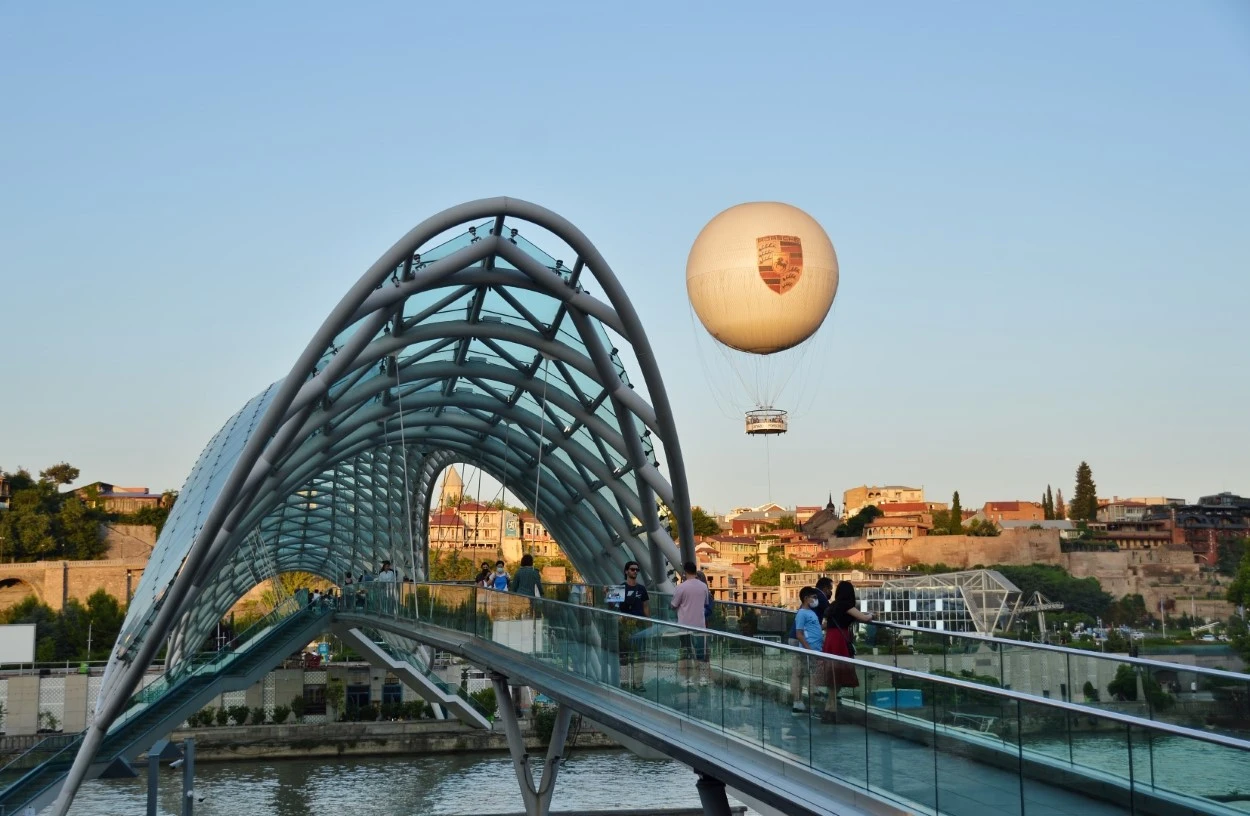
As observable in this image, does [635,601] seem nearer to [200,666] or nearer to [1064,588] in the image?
[200,666]

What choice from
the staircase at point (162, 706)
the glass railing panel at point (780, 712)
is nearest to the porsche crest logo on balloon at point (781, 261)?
the staircase at point (162, 706)

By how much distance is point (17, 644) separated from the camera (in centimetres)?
9162

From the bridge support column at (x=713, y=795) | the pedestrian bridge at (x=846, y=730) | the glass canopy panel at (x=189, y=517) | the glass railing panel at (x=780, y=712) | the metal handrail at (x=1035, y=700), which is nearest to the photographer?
the metal handrail at (x=1035, y=700)

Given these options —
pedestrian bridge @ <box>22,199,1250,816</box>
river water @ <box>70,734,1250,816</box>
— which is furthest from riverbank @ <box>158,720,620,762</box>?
pedestrian bridge @ <box>22,199,1250,816</box>

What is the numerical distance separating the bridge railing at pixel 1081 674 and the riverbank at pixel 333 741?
53700 millimetres

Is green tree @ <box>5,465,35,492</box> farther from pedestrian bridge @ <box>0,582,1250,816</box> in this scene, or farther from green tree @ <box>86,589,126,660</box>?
pedestrian bridge @ <box>0,582,1250,816</box>

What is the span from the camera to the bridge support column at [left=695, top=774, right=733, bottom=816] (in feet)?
50.0

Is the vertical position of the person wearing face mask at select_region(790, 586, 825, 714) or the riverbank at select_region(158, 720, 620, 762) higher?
the person wearing face mask at select_region(790, 586, 825, 714)

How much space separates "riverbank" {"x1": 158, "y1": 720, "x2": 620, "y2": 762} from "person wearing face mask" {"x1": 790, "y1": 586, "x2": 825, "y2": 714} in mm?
54174

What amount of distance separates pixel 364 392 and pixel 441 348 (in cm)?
269

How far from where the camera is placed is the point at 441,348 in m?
40.1

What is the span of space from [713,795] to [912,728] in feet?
15.5

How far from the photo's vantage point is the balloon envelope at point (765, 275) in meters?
40.2

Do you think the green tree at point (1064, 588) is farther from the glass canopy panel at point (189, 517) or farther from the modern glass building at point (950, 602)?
the glass canopy panel at point (189, 517)
